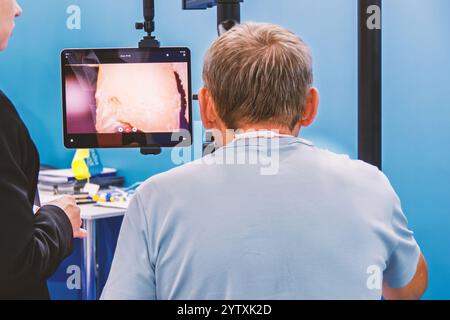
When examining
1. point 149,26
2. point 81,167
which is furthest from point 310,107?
point 81,167

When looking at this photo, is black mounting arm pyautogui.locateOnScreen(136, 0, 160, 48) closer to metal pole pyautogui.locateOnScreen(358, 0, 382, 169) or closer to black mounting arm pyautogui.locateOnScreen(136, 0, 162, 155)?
black mounting arm pyautogui.locateOnScreen(136, 0, 162, 155)

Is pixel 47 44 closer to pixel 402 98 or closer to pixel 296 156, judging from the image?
pixel 402 98

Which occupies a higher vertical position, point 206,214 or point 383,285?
point 206,214

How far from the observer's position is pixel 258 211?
0.92 m

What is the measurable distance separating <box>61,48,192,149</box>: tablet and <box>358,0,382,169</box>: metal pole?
0.52 metres

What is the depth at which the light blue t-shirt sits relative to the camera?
0.92 metres

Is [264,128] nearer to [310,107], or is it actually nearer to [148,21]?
[310,107]

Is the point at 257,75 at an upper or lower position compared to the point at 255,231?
upper

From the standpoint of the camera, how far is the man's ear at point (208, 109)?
100 centimetres

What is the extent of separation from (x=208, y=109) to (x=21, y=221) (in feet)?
1.15

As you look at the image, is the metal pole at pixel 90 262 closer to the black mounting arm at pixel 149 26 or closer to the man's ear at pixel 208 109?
the black mounting arm at pixel 149 26

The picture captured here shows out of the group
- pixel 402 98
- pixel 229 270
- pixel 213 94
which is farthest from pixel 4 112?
pixel 402 98

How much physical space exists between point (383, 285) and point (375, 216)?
165mm

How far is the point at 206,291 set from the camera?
0.93 m
